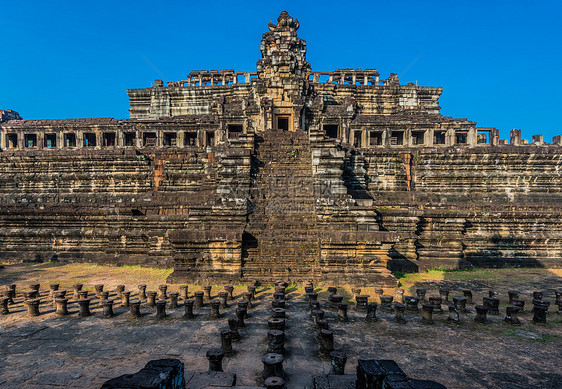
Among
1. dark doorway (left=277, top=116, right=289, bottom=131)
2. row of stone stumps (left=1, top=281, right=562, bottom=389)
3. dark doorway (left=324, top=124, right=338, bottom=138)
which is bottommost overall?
row of stone stumps (left=1, top=281, right=562, bottom=389)

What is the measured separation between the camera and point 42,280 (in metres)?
10.3

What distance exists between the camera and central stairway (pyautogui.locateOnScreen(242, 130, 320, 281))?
30.9 ft

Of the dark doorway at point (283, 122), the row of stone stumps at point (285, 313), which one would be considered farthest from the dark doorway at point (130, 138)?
the row of stone stumps at point (285, 313)

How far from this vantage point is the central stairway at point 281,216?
371 inches

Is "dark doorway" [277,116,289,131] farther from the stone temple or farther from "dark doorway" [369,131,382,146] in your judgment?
"dark doorway" [369,131,382,146]

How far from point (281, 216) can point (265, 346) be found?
5845 millimetres

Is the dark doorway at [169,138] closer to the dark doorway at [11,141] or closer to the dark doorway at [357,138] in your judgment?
the dark doorway at [357,138]

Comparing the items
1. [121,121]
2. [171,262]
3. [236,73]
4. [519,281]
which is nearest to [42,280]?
[171,262]

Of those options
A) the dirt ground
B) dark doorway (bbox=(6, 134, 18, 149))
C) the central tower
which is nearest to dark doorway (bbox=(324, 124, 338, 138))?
the central tower

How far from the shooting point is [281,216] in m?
10.8

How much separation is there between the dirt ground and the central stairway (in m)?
1.62

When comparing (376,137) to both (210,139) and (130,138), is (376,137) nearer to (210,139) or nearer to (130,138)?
(210,139)

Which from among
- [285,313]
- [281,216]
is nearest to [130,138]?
[281,216]

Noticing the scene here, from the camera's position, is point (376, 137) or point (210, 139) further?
point (376, 137)
